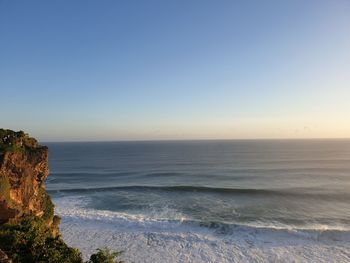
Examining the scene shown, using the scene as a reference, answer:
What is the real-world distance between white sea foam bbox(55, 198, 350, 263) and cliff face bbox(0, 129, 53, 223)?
6.76m

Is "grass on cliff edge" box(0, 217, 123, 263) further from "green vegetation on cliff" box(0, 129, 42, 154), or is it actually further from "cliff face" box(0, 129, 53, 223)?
"green vegetation on cliff" box(0, 129, 42, 154)

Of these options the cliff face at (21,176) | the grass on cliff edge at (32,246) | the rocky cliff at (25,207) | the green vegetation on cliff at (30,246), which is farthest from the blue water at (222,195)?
the green vegetation on cliff at (30,246)

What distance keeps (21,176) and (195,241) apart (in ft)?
47.3

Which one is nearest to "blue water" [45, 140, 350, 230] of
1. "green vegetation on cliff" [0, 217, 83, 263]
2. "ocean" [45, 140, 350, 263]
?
"ocean" [45, 140, 350, 263]

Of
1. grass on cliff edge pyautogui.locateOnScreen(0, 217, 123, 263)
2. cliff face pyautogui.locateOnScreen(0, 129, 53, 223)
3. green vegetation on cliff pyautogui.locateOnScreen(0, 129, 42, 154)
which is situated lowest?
grass on cliff edge pyautogui.locateOnScreen(0, 217, 123, 263)

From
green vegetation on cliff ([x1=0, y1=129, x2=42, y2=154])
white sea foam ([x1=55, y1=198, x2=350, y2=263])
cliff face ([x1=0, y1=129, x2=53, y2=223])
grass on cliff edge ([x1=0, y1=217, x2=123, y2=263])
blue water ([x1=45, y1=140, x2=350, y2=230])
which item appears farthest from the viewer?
blue water ([x1=45, y1=140, x2=350, y2=230])

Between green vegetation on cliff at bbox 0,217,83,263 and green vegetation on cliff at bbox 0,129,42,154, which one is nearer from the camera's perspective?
green vegetation on cliff at bbox 0,217,83,263

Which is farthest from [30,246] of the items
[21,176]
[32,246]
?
[21,176]

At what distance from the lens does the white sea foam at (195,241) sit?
22281 millimetres

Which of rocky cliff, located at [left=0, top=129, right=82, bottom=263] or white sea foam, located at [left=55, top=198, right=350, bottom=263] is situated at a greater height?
rocky cliff, located at [left=0, top=129, right=82, bottom=263]

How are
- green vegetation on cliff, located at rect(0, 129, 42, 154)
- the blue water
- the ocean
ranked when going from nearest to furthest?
green vegetation on cliff, located at rect(0, 129, 42, 154), the ocean, the blue water

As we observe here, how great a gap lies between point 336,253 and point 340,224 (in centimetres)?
817

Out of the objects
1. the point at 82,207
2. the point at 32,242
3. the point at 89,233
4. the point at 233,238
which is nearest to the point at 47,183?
the point at 82,207

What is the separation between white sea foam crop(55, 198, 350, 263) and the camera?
22.3m
